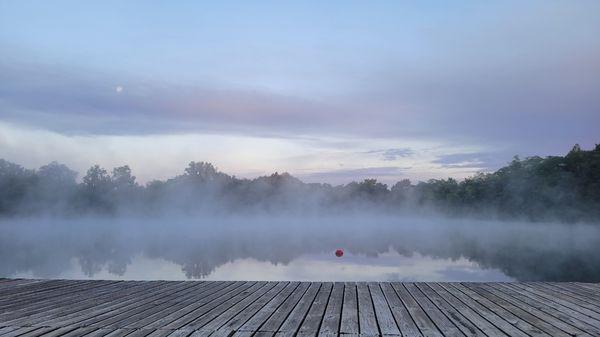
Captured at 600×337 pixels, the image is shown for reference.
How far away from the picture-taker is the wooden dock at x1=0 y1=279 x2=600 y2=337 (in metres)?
4.10

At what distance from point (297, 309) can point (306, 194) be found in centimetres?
8667

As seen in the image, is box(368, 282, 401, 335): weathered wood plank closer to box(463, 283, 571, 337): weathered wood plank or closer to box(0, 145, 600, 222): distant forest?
box(463, 283, 571, 337): weathered wood plank

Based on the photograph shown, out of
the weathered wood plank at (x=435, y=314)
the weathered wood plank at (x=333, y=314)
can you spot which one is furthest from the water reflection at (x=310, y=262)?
the weathered wood plank at (x=333, y=314)

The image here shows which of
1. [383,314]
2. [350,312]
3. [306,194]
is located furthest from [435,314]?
[306,194]

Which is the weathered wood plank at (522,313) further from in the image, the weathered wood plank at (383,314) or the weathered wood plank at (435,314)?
the weathered wood plank at (383,314)

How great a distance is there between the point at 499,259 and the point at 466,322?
2010 centimetres

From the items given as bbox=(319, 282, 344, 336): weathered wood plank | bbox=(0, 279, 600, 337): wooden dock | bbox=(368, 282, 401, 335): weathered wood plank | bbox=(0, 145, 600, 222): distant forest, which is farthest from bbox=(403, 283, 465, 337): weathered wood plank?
bbox=(0, 145, 600, 222): distant forest

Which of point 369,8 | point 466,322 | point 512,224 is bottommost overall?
point 512,224

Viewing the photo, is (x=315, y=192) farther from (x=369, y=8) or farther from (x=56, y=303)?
(x=56, y=303)

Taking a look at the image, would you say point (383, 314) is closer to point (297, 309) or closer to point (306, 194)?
point (297, 309)

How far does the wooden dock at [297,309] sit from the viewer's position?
4.10m

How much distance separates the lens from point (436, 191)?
7519 cm

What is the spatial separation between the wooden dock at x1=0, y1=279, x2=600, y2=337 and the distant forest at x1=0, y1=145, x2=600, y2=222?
41.4m

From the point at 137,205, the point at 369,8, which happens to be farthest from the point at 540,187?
the point at 137,205
